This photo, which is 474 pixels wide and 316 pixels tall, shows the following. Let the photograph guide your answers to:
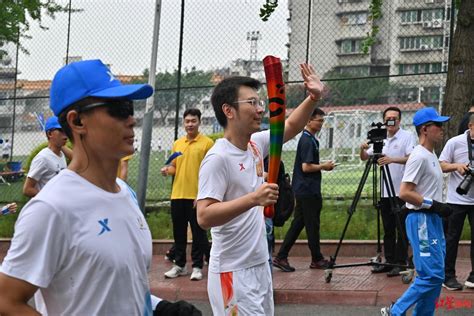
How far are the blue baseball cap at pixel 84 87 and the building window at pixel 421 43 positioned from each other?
1080 centimetres

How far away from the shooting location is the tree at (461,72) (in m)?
11.8

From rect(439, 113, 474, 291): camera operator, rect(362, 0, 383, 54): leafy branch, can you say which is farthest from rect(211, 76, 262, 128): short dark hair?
rect(362, 0, 383, 54): leafy branch

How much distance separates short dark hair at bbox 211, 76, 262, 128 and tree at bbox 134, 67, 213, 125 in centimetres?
858

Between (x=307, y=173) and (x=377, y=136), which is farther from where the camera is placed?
(x=307, y=173)

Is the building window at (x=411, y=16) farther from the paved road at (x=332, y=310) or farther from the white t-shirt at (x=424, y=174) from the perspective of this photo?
the white t-shirt at (x=424, y=174)

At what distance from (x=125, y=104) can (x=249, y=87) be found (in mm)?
2348

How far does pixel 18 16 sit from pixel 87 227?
45.5ft

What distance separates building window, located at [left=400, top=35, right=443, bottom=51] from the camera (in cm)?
1359

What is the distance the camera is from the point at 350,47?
1437 centimetres

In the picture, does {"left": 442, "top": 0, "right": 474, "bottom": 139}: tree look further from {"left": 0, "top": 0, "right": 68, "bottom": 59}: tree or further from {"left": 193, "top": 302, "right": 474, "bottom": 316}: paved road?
{"left": 0, "top": 0, "right": 68, "bottom": 59}: tree

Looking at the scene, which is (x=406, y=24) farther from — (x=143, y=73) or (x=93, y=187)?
(x=93, y=187)

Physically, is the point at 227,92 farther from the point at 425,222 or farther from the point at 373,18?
the point at 373,18

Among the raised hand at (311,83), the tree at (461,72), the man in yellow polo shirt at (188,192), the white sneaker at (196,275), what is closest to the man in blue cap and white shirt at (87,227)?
the raised hand at (311,83)

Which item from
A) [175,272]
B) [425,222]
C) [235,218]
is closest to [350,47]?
[175,272]
